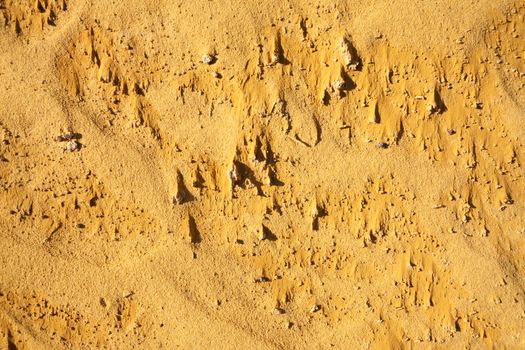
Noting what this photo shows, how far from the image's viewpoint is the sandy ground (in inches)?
151

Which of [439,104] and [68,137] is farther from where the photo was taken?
[439,104]

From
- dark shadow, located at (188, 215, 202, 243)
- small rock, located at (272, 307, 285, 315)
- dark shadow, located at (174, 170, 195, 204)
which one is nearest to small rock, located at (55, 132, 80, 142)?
dark shadow, located at (174, 170, 195, 204)

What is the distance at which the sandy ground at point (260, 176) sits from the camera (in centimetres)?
384

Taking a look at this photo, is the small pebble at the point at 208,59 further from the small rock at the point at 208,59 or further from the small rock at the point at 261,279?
the small rock at the point at 261,279

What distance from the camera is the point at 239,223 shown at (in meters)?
3.89

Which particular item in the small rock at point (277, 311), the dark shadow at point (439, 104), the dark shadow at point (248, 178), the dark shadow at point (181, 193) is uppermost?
the dark shadow at point (439, 104)

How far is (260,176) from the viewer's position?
12.7ft

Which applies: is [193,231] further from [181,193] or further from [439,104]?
[439,104]

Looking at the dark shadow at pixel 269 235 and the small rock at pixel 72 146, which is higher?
the dark shadow at pixel 269 235

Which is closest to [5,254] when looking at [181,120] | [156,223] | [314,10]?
[156,223]

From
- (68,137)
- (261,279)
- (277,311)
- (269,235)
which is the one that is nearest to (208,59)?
(68,137)

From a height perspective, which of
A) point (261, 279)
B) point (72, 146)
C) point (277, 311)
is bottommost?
point (277, 311)

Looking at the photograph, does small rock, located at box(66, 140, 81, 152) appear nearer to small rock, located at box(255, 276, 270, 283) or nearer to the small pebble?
the small pebble

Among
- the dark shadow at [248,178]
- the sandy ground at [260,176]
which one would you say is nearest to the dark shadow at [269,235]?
the sandy ground at [260,176]
